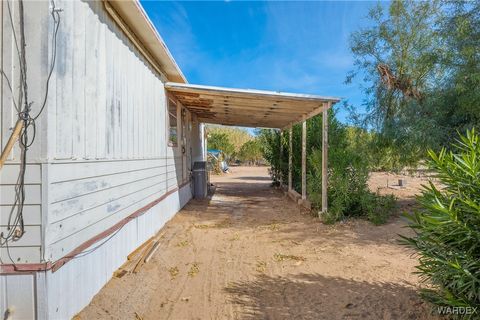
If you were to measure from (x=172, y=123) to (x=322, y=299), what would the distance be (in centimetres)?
571

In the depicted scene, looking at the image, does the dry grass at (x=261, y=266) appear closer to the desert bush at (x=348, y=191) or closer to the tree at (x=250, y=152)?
the desert bush at (x=348, y=191)

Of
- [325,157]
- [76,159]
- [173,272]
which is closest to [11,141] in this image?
[76,159]

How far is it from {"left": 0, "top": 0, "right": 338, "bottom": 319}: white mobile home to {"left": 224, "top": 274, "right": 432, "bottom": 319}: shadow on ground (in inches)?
64.0

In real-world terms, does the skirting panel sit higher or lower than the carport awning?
lower

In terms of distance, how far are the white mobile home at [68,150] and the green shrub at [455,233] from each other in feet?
9.75

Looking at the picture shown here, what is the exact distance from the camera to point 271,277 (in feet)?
12.3

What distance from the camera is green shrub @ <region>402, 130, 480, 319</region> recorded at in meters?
2.10

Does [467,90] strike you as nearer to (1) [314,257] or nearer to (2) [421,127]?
(2) [421,127]

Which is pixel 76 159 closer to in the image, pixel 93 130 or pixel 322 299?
pixel 93 130

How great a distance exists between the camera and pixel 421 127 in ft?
21.5

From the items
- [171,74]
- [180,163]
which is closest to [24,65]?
[171,74]

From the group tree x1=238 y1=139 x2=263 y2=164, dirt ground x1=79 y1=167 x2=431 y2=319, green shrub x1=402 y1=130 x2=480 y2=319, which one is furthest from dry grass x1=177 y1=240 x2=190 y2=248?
tree x1=238 y1=139 x2=263 y2=164

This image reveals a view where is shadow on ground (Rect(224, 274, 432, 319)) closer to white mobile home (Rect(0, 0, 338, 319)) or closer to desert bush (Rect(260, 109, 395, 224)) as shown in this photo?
white mobile home (Rect(0, 0, 338, 319))

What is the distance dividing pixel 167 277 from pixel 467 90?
20.7ft
